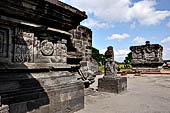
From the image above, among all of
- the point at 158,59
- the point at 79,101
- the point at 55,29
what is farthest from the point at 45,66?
the point at 158,59

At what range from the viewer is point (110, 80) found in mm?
6402

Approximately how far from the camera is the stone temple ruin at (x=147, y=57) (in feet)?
65.3

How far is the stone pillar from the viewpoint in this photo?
6.17 m

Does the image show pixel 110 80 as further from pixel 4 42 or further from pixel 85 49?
pixel 4 42

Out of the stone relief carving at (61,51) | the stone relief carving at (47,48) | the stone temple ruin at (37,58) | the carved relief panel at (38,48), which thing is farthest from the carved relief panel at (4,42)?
the stone relief carving at (61,51)

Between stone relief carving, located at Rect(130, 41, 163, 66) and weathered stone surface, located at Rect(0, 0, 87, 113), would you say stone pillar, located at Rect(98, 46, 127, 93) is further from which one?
stone relief carving, located at Rect(130, 41, 163, 66)

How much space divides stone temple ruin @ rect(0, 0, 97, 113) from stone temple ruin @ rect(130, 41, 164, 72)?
19541 millimetres

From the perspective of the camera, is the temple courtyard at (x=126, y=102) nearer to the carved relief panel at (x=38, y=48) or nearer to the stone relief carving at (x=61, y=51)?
the stone relief carving at (x=61, y=51)

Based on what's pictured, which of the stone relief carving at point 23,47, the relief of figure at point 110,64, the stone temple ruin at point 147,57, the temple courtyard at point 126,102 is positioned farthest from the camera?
the stone temple ruin at point 147,57

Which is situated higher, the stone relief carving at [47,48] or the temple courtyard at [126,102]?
the stone relief carving at [47,48]

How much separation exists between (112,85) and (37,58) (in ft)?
14.0

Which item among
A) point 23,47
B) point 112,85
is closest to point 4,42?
point 23,47

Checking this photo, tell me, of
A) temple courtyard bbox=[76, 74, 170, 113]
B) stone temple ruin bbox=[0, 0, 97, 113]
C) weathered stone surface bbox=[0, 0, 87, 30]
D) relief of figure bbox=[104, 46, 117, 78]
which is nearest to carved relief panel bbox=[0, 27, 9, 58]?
stone temple ruin bbox=[0, 0, 97, 113]

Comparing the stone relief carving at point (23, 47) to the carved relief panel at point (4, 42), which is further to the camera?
the stone relief carving at point (23, 47)
